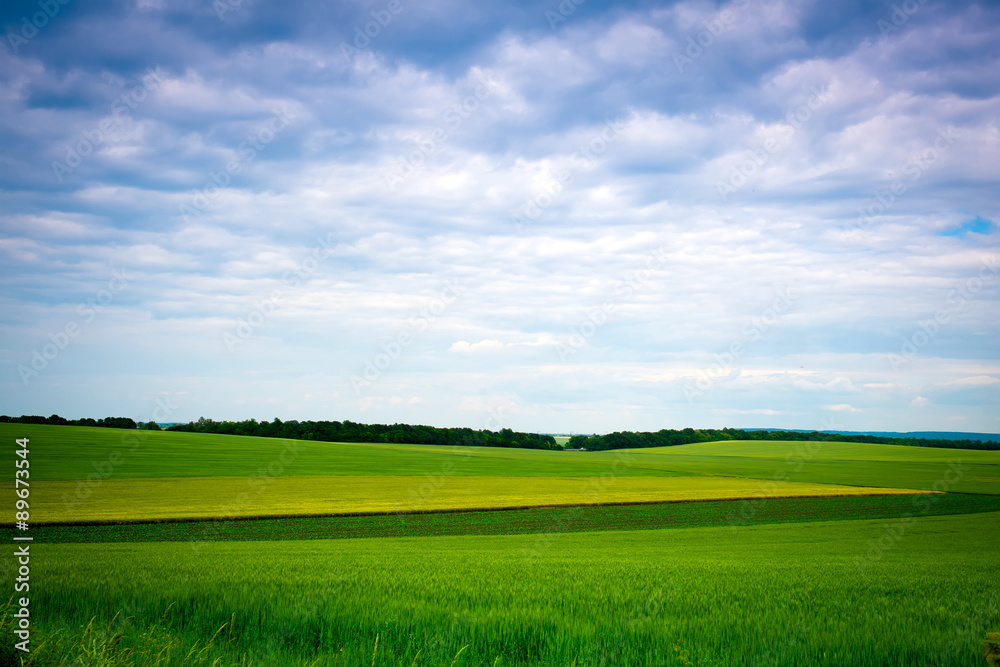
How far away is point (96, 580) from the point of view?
390 inches

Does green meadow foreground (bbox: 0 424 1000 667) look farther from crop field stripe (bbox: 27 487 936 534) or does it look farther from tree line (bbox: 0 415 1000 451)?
tree line (bbox: 0 415 1000 451)

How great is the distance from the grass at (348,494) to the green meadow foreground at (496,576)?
0.40 metres

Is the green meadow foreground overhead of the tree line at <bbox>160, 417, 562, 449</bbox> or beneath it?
overhead

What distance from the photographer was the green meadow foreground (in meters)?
7.03

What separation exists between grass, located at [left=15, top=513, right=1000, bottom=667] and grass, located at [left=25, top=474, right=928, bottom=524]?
23279 mm

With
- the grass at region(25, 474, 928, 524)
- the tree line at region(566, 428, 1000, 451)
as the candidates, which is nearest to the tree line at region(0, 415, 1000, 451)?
the tree line at region(566, 428, 1000, 451)

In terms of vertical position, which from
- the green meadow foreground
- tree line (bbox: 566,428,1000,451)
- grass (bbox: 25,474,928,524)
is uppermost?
the green meadow foreground

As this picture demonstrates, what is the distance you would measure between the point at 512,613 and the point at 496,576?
427 cm

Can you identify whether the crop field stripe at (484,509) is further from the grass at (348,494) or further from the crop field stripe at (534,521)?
the crop field stripe at (534,521)

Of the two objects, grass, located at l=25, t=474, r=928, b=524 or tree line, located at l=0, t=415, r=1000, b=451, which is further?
tree line, located at l=0, t=415, r=1000, b=451

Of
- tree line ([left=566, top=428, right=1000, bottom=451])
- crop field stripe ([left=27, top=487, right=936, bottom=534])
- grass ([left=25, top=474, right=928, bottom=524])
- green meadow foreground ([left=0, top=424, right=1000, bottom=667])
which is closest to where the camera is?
green meadow foreground ([left=0, top=424, right=1000, bottom=667])

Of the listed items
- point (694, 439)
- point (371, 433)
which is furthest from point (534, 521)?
point (694, 439)

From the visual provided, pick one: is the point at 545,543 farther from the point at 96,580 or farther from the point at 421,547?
the point at 96,580

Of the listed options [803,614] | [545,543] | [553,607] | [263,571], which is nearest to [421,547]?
[545,543]
